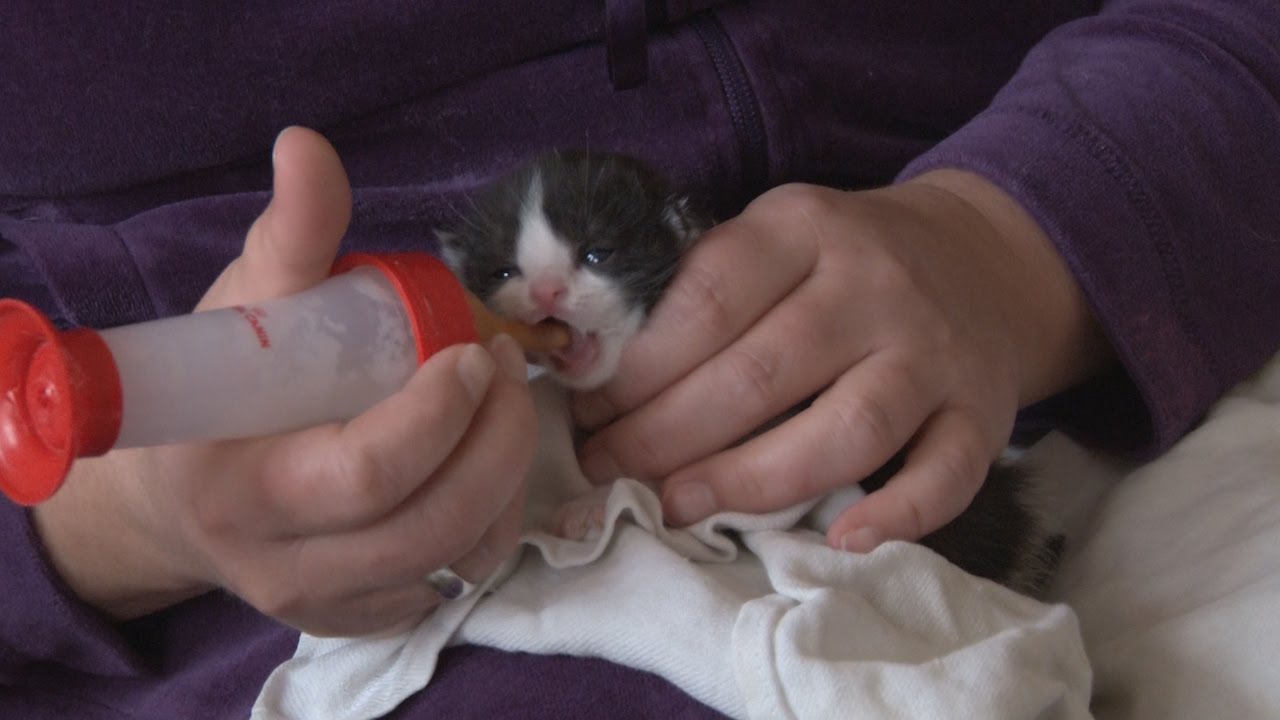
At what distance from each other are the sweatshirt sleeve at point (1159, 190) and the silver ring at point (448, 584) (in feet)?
1.71

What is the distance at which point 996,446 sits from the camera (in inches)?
30.5

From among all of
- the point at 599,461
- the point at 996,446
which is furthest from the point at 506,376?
the point at 996,446

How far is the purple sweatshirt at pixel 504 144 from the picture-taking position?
2.57 feet

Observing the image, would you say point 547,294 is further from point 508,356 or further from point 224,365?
point 224,365

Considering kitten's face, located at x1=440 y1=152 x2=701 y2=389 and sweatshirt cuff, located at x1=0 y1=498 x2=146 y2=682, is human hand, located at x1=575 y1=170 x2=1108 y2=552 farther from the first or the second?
sweatshirt cuff, located at x1=0 y1=498 x2=146 y2=682

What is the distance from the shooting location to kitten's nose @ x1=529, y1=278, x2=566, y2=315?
769 mm

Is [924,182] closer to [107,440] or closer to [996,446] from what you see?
[996,446]

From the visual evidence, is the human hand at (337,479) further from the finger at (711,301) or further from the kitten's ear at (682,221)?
the kitten's ear at (682,221)

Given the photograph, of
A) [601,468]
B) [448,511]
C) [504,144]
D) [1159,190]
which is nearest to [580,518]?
[601,468]

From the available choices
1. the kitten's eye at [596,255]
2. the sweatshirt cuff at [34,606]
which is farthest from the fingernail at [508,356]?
the sweatshirt cuff at [34,606]

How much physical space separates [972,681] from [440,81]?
23.7 inches

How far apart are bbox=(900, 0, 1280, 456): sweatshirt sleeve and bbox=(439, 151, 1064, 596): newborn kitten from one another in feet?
0.47

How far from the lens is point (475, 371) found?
52 centimetres

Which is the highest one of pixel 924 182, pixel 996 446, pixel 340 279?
pixel 340 279
